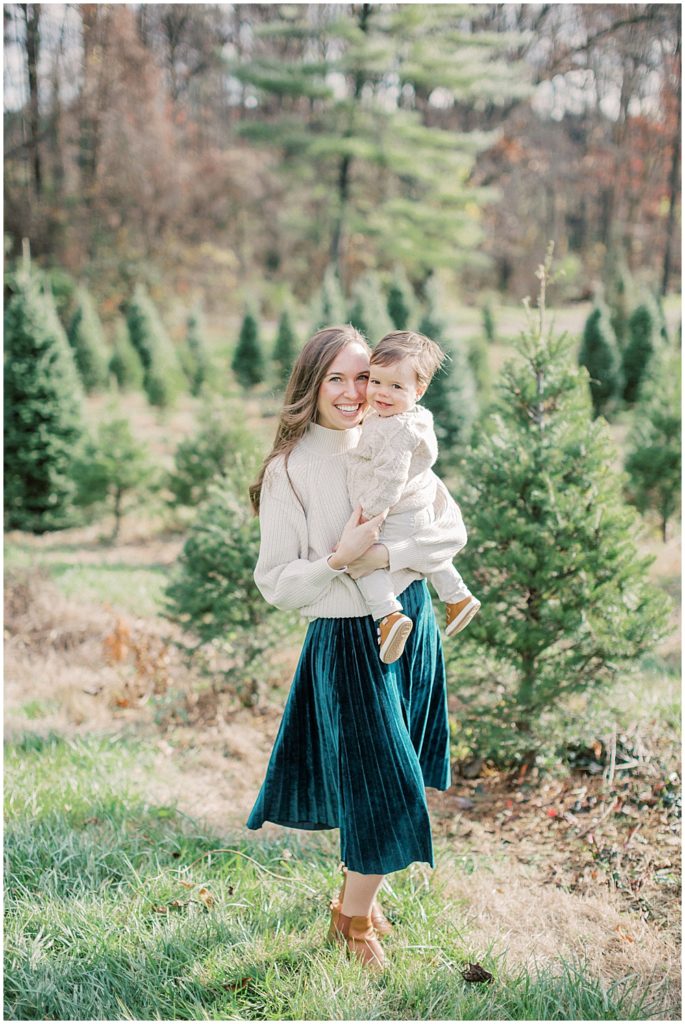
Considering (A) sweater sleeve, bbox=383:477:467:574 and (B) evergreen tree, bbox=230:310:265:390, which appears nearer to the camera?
(A) sweater sleeve, bbox=383:477:467:574

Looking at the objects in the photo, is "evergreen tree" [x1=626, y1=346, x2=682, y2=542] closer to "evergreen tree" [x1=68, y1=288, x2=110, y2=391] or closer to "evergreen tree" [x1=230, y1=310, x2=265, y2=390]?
"evergreen tree" [x1=230, y1=310, x2=265, y2=390]

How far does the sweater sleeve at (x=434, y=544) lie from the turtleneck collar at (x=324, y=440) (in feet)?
1.08

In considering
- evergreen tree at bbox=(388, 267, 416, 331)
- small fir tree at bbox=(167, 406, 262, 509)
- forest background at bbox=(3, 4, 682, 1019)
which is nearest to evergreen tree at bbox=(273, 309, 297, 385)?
forest background at bbox=(3, 4, 682, 1019)

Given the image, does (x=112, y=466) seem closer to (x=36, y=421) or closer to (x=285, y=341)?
(x=36, y=421)

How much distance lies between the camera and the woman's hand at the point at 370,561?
2439mm

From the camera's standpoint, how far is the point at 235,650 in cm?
480

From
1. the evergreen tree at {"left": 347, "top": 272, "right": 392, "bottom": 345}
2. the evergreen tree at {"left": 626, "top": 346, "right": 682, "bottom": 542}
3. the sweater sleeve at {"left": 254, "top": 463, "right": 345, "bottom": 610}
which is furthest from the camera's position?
the evergreen tree at {"left": 347, "top": 272, "right": 392, "bottom": 345}

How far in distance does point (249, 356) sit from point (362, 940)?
14311 mm

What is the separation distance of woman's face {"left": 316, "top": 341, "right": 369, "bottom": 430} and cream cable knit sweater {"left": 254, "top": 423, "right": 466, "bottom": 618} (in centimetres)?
8

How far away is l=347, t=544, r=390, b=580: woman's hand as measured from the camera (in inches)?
96.0

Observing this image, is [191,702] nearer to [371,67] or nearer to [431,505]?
[431,505]

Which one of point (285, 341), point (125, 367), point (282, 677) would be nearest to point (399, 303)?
point (285, 341)

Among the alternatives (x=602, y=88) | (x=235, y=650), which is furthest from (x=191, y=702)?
(x=602, y=88)

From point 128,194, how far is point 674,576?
2037 centimetres
